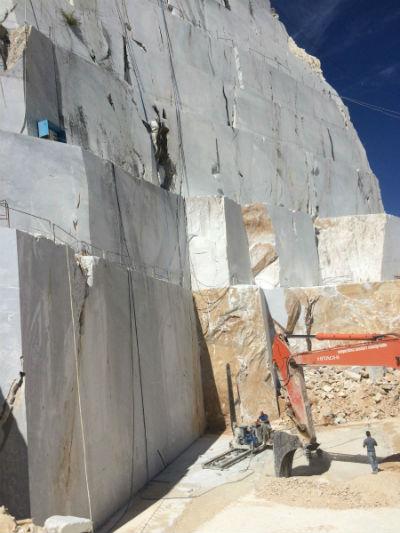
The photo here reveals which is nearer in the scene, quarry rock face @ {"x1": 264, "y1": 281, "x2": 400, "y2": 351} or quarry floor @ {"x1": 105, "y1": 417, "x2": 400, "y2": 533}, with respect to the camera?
quarry floor @ {"x1": 105, "y1": 417, "x2": 400, "y2": 533}

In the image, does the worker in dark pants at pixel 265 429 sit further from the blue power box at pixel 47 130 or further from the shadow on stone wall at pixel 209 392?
the blue power box at pixel 47 130

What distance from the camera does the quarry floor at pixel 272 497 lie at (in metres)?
7.39

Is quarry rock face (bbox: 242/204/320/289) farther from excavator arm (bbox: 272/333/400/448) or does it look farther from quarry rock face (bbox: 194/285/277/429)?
excavator arm (bbox: 272/333/400/448)

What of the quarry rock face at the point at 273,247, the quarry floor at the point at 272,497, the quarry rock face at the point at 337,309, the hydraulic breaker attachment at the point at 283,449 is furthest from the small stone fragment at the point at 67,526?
the quarry rock face at the point at 273,247

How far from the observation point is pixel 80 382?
7.66m

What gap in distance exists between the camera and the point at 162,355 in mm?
11914

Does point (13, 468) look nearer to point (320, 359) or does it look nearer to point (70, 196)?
point (70, 196)

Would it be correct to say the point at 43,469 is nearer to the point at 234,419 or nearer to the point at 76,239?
the point at 76,239

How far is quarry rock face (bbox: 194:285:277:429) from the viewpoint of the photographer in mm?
14859

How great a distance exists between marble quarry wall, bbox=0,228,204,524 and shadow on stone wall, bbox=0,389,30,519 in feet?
0.04

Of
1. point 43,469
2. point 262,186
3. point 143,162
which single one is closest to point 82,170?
point 143,162

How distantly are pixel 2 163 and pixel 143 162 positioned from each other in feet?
20.9

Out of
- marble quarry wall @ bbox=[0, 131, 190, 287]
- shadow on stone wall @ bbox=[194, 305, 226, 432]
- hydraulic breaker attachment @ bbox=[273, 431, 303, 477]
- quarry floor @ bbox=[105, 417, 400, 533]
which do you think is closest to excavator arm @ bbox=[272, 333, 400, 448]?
hydraulic breaker attachment @ bbox=[273, 431, 303, 477]

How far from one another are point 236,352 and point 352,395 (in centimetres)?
385
